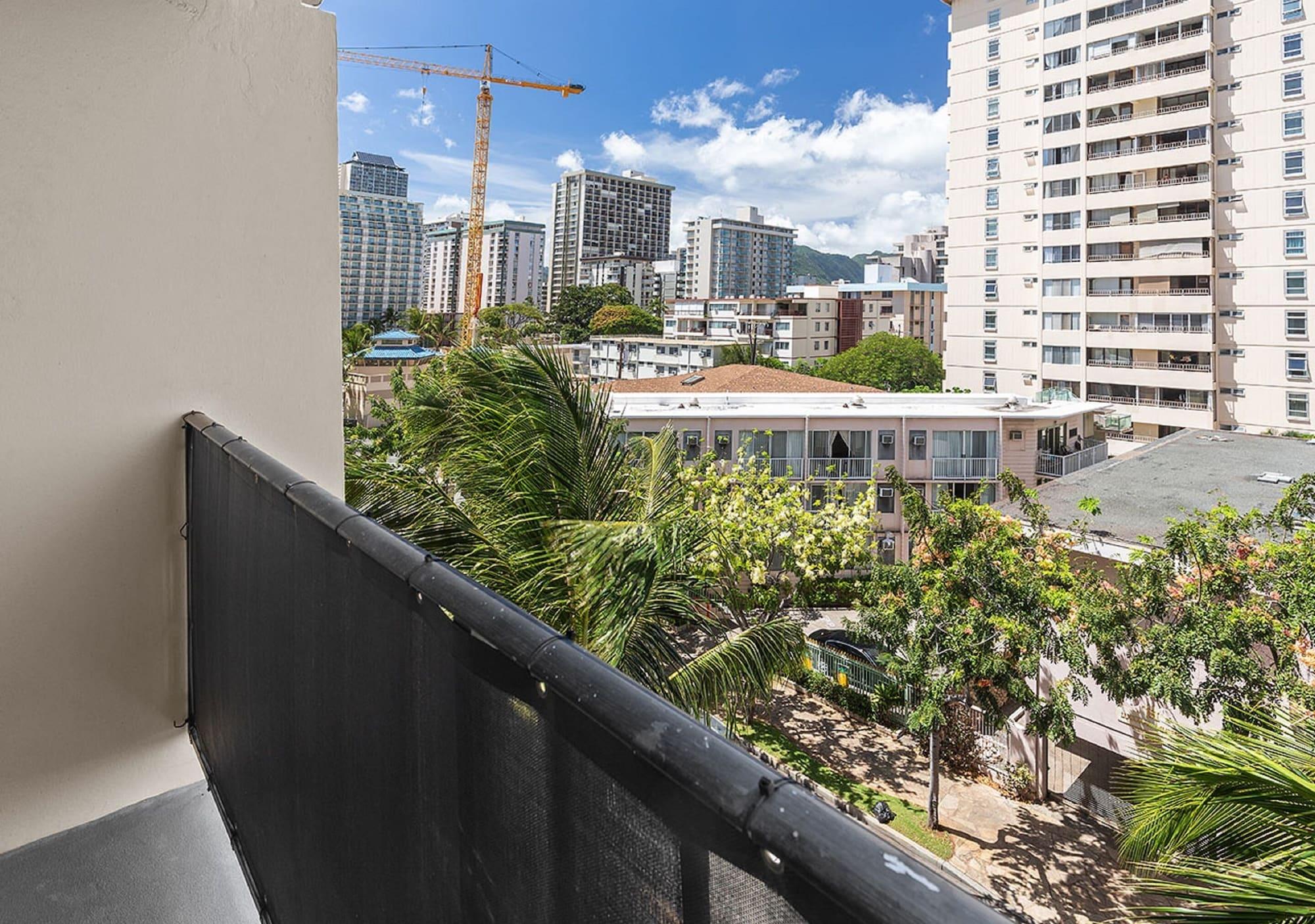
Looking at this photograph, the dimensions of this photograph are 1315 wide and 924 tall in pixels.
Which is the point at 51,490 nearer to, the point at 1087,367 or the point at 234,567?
the point at 234,567

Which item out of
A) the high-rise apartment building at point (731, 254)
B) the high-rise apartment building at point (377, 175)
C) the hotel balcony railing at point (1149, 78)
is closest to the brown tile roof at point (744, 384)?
the hotel balcony railing at point (1149, 78)

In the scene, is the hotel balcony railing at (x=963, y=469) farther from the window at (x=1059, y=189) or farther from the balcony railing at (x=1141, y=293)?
the window at (x=1059, y=189)

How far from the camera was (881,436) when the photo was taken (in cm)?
2083

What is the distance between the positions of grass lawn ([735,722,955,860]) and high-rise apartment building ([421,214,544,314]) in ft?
270

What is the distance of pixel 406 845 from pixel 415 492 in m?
3.24

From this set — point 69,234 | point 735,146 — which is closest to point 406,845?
point 69,234

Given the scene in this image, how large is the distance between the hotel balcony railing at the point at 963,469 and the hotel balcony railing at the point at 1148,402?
13.7 meters

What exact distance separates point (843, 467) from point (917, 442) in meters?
2.21

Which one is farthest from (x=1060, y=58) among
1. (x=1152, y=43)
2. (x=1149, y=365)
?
(x=1149, y=365)

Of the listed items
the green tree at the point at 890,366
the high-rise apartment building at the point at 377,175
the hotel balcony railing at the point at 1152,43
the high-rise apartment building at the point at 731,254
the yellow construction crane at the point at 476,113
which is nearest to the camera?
the hotel balcony railing at the point at 1152,43

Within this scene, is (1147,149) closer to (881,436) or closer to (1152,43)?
(1152,43)

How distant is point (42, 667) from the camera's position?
1.88 meters

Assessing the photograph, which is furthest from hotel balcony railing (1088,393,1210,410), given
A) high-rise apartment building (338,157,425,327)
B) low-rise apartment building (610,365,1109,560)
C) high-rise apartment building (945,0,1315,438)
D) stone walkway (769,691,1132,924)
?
high-rise apartment building (338,157,425,327)

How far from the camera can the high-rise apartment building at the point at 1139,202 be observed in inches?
1101
